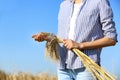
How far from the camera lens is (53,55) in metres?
1.77

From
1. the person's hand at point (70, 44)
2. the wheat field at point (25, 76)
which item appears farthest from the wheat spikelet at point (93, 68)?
the wheat field at point (25, 76)

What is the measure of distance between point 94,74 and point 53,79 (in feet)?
4.78

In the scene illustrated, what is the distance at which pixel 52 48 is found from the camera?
1772 millimetres

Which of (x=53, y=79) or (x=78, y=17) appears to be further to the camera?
(x=53, y=79)

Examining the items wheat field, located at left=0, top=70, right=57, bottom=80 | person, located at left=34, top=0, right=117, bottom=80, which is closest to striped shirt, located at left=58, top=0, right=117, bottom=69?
person, located at left=34, top=0, right=117, bottom=80

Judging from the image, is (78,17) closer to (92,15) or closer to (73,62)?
(92,15)

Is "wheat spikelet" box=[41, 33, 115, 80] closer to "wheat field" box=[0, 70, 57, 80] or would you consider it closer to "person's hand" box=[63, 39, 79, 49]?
"person's hand" box=[63, 39, 79, 49]

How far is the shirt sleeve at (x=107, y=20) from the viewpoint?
67.3 inches

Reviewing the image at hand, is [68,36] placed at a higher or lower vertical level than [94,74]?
higher

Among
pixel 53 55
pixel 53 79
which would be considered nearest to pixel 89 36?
pixel 53 55

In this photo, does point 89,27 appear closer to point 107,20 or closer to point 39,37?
point 107,20

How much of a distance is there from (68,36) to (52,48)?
9 cm

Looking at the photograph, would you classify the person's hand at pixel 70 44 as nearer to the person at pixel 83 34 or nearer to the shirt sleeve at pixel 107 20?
the person at pixel 83 34

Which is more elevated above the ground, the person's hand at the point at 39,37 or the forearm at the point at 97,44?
the person's hand at the point at 39,37
